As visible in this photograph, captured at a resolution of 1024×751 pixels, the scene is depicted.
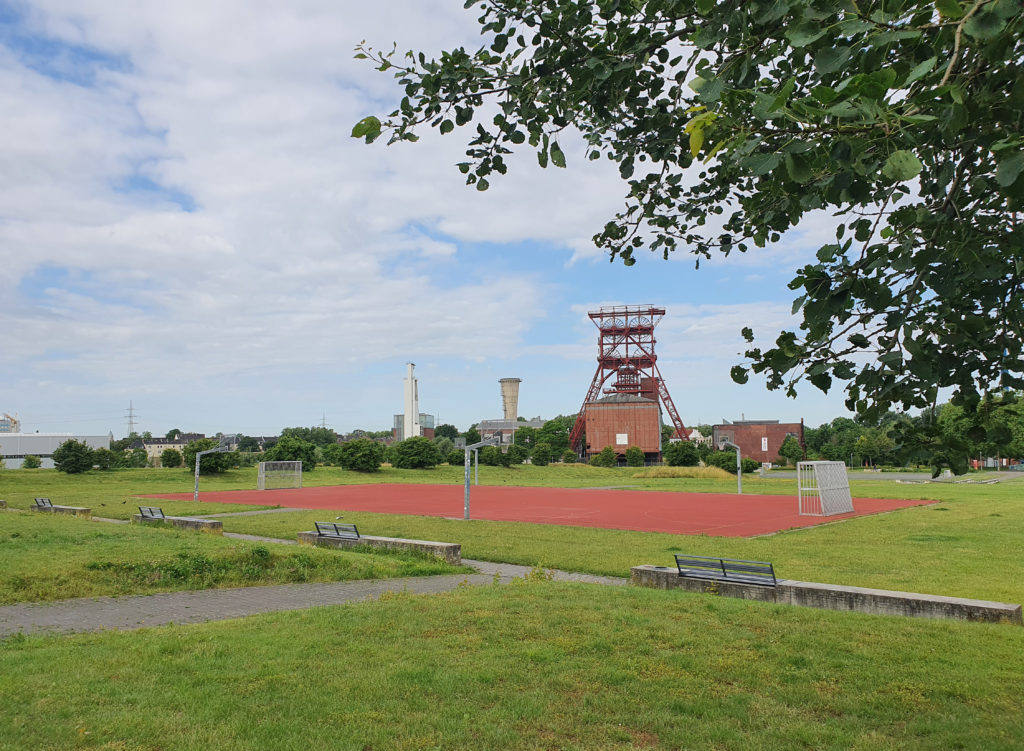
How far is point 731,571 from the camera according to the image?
11.0m

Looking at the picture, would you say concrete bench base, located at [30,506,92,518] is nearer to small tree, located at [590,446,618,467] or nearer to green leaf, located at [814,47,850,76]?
green leaf, located at [814,47,850,76]

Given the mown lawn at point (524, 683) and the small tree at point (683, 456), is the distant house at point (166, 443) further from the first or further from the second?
the mown lawn at point (524, 683)

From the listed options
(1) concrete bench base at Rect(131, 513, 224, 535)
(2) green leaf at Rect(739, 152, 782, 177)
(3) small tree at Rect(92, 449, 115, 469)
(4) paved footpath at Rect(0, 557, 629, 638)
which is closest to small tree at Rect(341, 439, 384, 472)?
(3) small tree at Rect(92, 449, 115, 469)

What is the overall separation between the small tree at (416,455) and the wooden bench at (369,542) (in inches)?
1812

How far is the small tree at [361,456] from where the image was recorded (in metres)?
60.3

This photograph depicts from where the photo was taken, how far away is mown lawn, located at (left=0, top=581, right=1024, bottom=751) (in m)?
4.71

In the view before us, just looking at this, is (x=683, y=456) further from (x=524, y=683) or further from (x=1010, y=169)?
(x=1010, y=169)

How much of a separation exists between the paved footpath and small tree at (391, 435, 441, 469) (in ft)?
168

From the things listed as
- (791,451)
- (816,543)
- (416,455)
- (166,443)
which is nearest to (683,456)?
(791,451)

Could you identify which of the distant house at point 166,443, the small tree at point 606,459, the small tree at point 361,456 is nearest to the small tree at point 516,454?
the small tree at point 606,459

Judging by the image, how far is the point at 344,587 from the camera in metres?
11.7

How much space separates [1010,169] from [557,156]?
2.43 metres

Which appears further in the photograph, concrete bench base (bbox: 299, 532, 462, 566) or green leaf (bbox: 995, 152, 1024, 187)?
concrete bench base (bbox: 299, 532, 462, 566)

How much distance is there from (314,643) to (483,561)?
8259 millimetres
